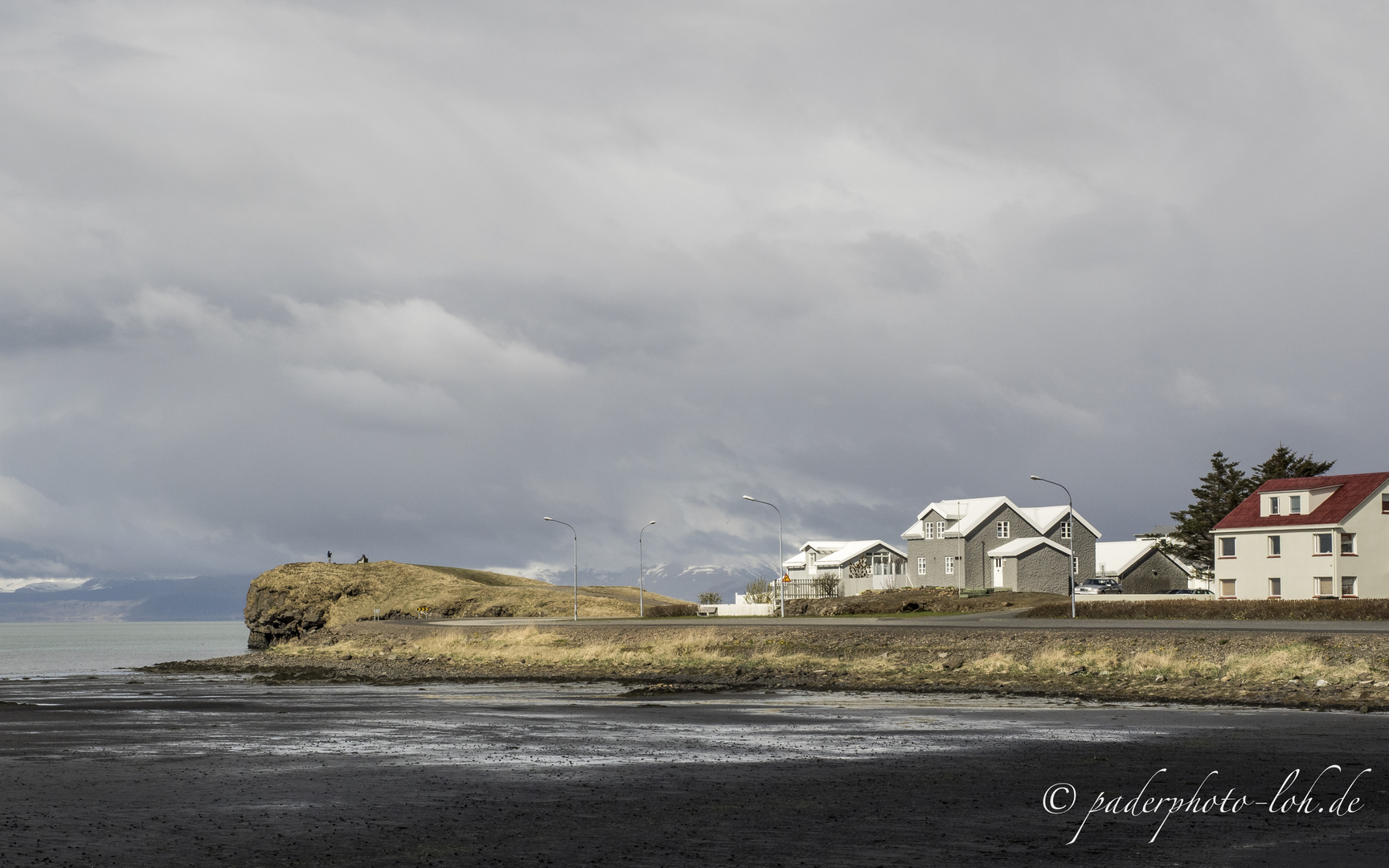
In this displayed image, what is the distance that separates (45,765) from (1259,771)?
2216 cm

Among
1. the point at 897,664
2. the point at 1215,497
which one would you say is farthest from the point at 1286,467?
the point at 897,664

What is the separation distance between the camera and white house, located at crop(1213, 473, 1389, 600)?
79938mm

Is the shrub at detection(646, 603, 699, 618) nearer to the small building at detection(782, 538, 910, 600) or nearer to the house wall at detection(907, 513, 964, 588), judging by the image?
the small building at detection(782, 538, 910, 600)

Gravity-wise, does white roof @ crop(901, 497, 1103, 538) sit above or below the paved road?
above

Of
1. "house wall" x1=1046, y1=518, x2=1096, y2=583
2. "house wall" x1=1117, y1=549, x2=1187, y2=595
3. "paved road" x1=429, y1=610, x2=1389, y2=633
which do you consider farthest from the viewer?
"house wall" x1=1046, y1=518, x2=1096, y2=583

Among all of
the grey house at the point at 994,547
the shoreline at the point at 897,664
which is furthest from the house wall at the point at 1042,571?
the shoreline at the point at 897,664

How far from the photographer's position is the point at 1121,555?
406ft

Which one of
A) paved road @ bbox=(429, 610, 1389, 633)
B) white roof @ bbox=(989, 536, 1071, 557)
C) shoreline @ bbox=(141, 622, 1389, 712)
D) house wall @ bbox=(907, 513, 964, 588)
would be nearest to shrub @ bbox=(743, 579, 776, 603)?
house wall @ bbox=(907, 513, 964, 588)

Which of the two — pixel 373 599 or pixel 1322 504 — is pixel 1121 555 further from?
pixel 373 599

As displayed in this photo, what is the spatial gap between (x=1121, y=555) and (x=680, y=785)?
113m

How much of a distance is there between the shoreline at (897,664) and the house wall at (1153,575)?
201ft

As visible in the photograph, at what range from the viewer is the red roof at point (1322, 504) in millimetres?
80438

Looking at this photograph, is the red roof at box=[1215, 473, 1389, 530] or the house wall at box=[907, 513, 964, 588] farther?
the house wall at box=[907, 513, 964, 588]

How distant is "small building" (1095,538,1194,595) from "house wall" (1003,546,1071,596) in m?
3.34
